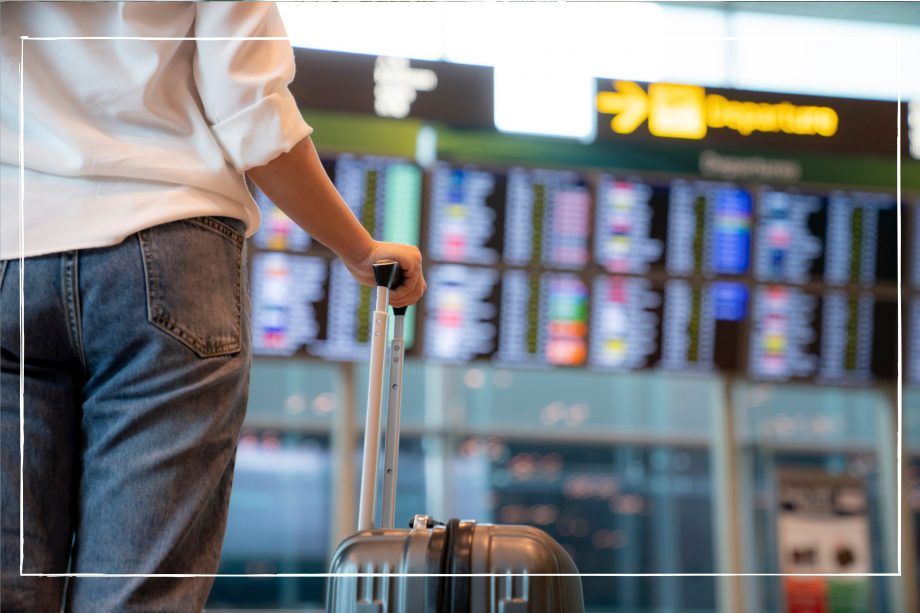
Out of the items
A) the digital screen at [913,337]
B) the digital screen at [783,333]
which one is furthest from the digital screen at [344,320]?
the digital screen at [913,337]

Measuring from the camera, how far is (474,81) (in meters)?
3.39

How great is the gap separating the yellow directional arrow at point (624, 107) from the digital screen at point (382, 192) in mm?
663

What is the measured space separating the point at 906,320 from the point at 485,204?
1628 mm

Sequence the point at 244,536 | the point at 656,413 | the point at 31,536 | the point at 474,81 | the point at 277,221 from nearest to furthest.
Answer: the point at 31,536, the point at 474,81, the point at 277,221, the point at 244,536, the point at 656,413

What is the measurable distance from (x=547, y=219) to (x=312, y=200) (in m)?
2.78

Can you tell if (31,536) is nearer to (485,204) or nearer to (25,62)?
(25,62)

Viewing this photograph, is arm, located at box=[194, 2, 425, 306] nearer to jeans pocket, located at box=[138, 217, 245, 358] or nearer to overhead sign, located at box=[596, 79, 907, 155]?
jeans pocket, located at box=[138, 217, 245, 358]

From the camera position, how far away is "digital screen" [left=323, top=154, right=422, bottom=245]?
11.9ft

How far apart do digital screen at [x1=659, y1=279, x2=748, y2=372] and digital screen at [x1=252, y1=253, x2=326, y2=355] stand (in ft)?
3.99

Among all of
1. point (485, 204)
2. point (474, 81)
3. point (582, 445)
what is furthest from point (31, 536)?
point (582, 445)

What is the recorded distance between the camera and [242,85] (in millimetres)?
988

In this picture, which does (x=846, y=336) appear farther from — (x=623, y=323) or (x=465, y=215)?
(x=465, y=215)

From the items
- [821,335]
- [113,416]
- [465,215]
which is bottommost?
[113,416]

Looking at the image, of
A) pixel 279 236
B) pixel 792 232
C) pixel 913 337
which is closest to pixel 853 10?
pixel 279 236
